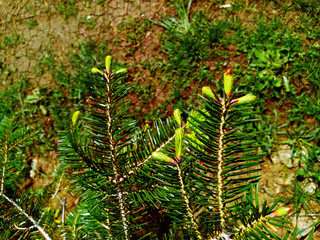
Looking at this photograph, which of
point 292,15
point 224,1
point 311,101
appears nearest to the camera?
point 311,101

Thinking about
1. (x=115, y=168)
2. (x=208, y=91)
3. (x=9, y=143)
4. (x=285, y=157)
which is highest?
(x=208, y=91)

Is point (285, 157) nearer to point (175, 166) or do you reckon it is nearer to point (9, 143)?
point (175, 166)

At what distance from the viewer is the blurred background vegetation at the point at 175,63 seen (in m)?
2.24

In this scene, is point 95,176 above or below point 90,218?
above

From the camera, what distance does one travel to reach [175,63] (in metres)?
2.54

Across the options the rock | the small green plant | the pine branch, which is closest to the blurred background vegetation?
the rock

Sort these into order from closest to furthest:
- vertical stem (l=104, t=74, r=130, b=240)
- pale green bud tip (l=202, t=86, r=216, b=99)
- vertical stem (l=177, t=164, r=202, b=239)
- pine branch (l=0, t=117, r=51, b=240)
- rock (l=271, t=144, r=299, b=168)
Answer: pale green bud tip (l=202, t=86, r=216, b=99)
vertical stem (l=177, t=164, r=202, b=239)
vertical stem (l=104, t=74, r=130, b=240)
pine branch (l=0, t=117, r=51, b=240)
rock (l=271, t=144, r=299, b=168)

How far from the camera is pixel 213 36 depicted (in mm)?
2459

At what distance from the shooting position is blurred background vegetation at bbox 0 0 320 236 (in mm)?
2242

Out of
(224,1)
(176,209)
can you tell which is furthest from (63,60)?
(176,209)

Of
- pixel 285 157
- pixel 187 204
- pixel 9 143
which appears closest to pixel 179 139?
pixel 187 204

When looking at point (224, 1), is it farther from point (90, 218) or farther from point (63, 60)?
point (90, 218)

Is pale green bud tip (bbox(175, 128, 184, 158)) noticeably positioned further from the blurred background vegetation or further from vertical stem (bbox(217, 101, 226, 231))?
the blurred background vegetation

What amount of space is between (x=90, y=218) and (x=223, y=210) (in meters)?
0.66
